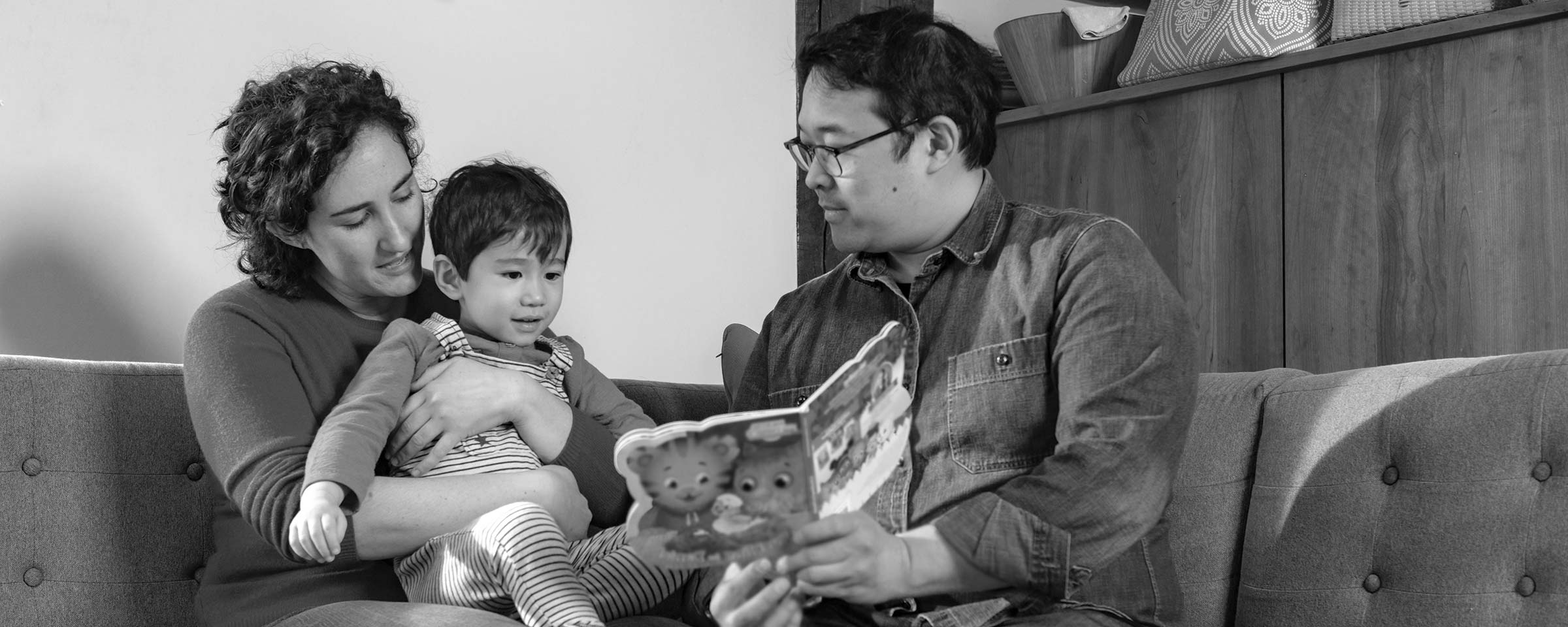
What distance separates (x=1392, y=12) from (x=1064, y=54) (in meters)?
0.85

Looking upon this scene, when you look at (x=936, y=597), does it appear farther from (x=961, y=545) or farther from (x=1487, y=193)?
(x=1487, y=193)

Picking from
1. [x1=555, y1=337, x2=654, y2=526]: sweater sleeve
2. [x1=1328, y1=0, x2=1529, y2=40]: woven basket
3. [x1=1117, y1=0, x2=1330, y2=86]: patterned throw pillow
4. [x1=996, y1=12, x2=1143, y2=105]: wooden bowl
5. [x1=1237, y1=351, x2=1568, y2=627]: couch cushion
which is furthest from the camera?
[x1=996, y1=12, x2=1143, y2=105]: wooden bowl

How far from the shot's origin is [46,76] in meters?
2.22

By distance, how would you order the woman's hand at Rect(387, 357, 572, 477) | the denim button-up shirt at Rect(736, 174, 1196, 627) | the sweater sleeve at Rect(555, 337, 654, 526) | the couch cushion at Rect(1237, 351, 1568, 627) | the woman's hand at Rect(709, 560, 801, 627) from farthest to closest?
the sweater sleeve at Rect(555, 337, 654, 526), the woman's hand at Rect(387, 357, 572, 477), the couch cushion at Rect(1237, 351, 1568, 627), the denim button-up shirt at Rect(736, 174, 1196, 627), the woman's hand at Rect(709, 560, 801, 627)

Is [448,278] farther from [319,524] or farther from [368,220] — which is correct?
[319,524]

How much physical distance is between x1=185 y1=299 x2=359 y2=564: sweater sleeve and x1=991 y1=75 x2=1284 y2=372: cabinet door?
6.63 ft

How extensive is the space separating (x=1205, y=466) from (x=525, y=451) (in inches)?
37.8

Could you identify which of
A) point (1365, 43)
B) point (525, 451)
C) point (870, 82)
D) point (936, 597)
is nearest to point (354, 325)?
point (525, 451)

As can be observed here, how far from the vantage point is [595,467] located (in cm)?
175

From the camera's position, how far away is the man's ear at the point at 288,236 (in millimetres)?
1721

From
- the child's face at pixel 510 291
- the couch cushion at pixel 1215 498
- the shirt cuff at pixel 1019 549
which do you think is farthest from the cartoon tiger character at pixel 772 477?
the couch cushion at pixel 1215 498

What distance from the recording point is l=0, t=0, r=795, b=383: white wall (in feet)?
7.32

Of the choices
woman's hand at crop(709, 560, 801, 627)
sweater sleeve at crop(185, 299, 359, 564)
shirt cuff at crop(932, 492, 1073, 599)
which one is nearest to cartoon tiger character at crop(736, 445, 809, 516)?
woman's hand at crop(709, 560, 801, 627)

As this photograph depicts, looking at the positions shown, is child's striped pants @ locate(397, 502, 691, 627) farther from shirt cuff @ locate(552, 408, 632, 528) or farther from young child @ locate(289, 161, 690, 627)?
shirt cuff @ locate(552, 408, 632, 528)
